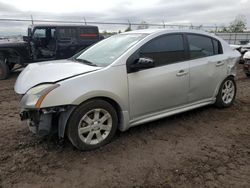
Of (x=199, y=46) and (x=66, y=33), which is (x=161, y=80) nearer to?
(x=199, y=46)

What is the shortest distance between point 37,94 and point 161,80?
1.80 m

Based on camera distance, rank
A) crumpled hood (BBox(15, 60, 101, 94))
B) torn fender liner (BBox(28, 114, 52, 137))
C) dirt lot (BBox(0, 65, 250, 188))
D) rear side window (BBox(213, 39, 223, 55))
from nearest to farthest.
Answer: dirt lot (BBox(0, 65, 250, 188)) < torn fender liner (BBox(28, 114, 52, 137)) < crumpled hood (BBox(15, 60, 101, 94)) < rear side window (BBox(213, 39, 223, 55))

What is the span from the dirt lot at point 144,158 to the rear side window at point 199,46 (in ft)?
3.96

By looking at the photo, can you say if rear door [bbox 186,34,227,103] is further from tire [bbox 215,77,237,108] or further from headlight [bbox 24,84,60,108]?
headlight [bbox 24,84,60,108]

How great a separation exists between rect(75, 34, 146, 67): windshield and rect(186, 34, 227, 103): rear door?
41.8 inches

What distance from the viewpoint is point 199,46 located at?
13.5 feet

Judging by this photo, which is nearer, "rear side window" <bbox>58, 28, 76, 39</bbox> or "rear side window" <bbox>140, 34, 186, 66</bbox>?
"rear side window" <bbox>140, 34, 186, 66</bbox>

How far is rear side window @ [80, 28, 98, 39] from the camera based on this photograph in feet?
31.2

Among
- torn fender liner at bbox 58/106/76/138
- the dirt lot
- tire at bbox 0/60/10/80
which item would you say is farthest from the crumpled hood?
tire at bbox 0/60/10/80

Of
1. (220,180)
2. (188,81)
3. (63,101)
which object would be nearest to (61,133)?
(63,101)

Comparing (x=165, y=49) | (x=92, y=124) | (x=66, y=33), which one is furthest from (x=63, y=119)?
A: (x=66, y=33)

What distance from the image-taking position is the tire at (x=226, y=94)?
451 cm

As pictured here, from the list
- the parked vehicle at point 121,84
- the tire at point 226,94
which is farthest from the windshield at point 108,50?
the tire at point 226,94

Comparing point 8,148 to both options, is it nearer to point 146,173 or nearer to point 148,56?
point 146,173
